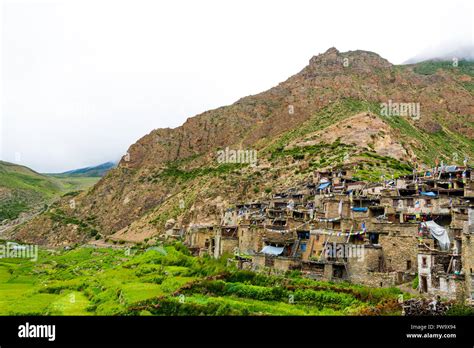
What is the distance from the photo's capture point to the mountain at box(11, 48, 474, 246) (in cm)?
9738

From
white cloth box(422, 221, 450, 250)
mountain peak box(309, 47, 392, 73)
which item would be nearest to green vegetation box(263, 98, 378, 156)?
mountain peak box(309, 47, 392, 73)

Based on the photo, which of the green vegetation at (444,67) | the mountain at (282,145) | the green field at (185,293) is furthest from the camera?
the green vegetation at (444,67)

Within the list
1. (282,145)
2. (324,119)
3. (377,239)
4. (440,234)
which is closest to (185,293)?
(377,239)

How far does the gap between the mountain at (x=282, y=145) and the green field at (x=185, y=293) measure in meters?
32.2

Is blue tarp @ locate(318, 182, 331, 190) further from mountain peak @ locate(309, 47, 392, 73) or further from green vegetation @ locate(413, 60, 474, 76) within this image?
→ green vegetation @ locate(413, 60, 474, 76)

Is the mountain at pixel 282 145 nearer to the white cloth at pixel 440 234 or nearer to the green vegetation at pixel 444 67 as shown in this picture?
the green vegetation at pixel 444 67

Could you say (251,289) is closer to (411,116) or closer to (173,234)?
(173,234)

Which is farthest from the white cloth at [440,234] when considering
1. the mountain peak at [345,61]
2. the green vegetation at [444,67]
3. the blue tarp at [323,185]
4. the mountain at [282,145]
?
the green vegetation at [444,67]

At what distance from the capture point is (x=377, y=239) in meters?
34.7

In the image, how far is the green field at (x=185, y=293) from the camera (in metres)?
30.7

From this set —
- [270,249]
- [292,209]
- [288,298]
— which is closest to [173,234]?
[292,209]

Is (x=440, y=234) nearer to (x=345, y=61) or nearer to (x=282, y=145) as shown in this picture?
(x=282, y=145)

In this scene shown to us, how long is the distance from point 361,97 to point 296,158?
3526cm

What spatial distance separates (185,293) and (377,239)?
1568cm
